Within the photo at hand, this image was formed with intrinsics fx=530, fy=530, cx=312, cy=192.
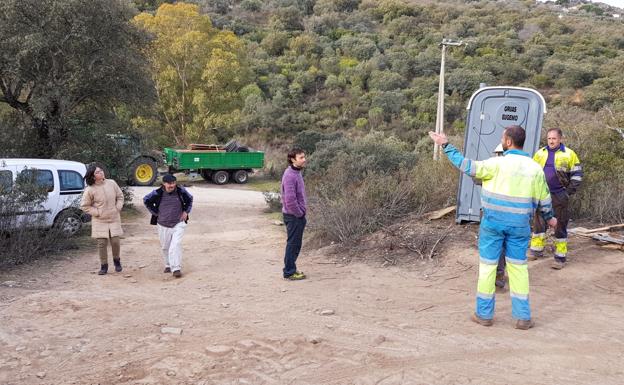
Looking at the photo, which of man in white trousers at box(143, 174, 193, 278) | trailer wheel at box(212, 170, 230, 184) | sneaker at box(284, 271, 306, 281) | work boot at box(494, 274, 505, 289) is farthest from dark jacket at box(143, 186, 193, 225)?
trailer wheel at box(212, 170, 230, 184)

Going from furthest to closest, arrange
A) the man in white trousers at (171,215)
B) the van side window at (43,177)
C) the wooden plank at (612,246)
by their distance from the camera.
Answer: the van side window at (43,177)
the man in white trousers at (171,215)
the wooden plank at (612,246)

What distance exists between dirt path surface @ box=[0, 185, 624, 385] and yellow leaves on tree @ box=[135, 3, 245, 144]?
2038 centimetres

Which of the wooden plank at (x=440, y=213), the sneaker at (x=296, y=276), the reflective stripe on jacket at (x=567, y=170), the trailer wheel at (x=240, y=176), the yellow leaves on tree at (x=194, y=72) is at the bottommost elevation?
the trailer wheel at (x=240, y=176)

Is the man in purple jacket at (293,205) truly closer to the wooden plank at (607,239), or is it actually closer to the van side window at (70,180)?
the wooden plank at (607,239)

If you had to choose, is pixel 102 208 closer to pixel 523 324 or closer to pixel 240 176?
pixel 523 324

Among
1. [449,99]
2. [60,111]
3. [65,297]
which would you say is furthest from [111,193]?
[449,99]

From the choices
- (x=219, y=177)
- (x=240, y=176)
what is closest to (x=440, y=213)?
(x=219, y=177)

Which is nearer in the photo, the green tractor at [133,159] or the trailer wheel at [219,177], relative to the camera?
the green tractor at [133,159]

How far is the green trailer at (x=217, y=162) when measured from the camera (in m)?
22.6

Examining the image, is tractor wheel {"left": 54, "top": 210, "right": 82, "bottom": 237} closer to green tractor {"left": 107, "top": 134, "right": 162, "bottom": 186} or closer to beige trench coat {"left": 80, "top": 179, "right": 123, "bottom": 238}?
beige trench coat {"left": 80, "top": 179, "right": 123, "bottom": 238}

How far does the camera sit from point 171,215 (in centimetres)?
720

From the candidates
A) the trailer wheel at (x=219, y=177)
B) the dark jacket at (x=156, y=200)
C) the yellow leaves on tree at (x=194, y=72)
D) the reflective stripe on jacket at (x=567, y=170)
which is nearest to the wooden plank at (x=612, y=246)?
the reflective stripe on jacket at (x=567, y=170)

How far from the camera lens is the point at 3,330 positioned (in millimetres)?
4992

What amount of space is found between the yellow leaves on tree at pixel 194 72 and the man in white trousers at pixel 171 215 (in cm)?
2034
